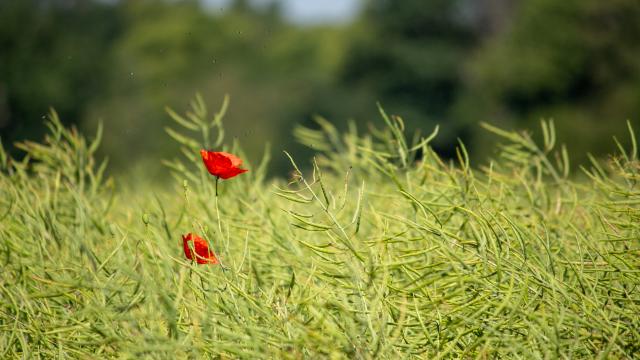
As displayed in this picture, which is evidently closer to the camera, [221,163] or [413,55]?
[221,163]

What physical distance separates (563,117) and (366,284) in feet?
40.2

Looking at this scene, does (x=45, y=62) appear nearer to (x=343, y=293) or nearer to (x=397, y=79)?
(x=397, y=79)

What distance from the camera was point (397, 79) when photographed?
2181 centimetres

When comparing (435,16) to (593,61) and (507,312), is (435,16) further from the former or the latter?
(507,312)

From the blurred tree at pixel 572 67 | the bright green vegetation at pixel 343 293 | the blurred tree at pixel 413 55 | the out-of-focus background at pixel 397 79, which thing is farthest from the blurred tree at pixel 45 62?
the bright green vegetation at pixel 343 293

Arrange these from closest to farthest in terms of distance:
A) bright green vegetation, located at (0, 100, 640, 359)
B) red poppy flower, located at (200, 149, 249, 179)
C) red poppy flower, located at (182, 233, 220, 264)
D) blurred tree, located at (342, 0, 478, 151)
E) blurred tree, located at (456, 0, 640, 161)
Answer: bright green vegetation, located at (0, 100, 640, 359), red poppy flower, located at (182, 233, 220, 264), red poppy flower, located at (200, 149, 249, 179), blurred tree, located at (456, 0, 640, 161), blurred tree, located at (342, 0, 478, 151)

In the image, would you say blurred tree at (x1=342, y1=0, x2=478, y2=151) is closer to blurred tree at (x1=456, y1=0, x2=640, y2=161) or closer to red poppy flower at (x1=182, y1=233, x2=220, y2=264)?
blurred tree at (x1=456, y1=0, x2=640, y2=161)

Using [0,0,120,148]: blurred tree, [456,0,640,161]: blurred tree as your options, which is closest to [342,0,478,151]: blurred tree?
[456,0,640,161]: blurred tree

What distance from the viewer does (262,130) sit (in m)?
23.0

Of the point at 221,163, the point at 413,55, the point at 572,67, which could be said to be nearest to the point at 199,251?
the point at 221,163

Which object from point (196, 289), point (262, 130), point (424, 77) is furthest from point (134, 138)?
point (196, 289)

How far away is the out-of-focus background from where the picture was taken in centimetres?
1303

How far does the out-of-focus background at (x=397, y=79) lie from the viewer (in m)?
13.0

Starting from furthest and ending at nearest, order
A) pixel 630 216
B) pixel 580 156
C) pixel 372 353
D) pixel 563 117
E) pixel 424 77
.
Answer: pixel 424 77 → pixel 563 117 → pixel 580 156 → pixel 630 216 → pixel 372 353
